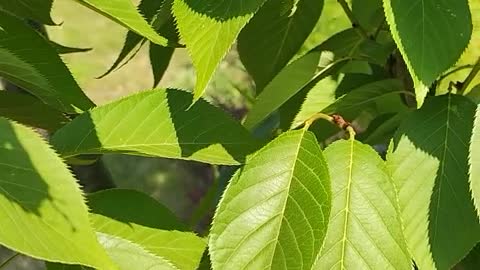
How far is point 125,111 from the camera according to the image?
92cm

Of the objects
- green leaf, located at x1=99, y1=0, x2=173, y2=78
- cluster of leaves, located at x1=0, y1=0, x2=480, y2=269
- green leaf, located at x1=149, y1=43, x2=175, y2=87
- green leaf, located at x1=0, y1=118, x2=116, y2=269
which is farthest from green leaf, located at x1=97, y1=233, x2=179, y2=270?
green leaf, located at x1=149, y1=43, x2=175, y2=87

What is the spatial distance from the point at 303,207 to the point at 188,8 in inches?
8.3

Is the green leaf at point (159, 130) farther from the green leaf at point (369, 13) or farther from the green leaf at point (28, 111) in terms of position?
the green leaf at point (369, 13)

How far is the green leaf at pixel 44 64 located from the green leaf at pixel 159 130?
0.14 ft

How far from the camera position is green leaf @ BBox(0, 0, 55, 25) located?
107 cm

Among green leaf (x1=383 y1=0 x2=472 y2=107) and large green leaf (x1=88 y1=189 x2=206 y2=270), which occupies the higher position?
green leaf (x1=383 y1=0 x2=472 y2=107)

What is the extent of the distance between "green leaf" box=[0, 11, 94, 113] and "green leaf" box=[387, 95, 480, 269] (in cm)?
33

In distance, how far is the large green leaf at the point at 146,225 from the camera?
3.00ft

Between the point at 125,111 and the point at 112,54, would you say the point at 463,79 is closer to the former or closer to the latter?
the point at 125,111

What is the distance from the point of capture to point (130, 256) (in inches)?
34.8

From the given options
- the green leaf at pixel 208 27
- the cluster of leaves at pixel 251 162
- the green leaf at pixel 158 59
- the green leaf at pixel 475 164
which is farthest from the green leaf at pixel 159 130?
the green leaf at pixel 158 59

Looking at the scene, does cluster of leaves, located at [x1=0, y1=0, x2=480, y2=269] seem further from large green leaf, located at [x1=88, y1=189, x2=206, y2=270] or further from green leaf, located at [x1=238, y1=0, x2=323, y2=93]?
green leaf, located at [x1=238, y1=0, x2=323, y2=93]

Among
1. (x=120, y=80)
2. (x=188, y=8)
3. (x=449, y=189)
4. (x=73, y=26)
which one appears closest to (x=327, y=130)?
(x=449, y=189)

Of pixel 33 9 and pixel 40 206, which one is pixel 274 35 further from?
pixel 40 206
